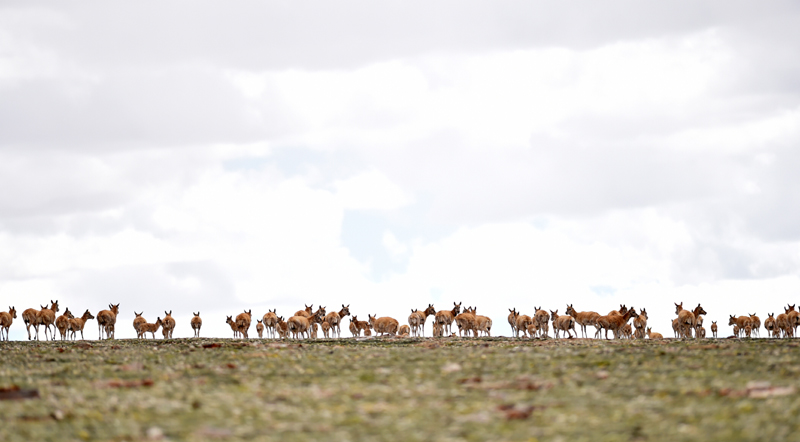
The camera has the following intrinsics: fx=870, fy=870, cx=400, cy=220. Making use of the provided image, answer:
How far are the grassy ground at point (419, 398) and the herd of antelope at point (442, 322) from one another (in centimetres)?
3843

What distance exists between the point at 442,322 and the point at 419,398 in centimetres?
5435

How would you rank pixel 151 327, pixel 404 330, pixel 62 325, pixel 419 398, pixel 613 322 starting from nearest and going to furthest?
1. pixel 419 398
2. pixel 613 322
3. pixel 62 325
4. pixel 151 327
5. pixel 404 330

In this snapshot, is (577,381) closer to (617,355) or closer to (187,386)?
(617,355)

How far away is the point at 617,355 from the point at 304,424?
15.7 metres

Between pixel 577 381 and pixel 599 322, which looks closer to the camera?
pixel 577 381

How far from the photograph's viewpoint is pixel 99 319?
74750 millimetres

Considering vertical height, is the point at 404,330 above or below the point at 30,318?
below

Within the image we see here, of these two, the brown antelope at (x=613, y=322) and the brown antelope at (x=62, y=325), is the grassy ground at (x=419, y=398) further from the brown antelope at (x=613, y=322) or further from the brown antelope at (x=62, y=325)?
the brown antelope at (x=62, y=325)

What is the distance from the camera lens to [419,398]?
21.7 m

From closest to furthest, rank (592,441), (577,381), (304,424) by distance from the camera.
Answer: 1. (592,441)
2. (304,424)
3. (577,381)

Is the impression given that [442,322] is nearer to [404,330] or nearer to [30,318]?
[404,330]

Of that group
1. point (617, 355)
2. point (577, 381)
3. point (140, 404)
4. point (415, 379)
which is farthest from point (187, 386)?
point (617, 355)

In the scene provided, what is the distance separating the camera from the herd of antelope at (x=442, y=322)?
228 feet

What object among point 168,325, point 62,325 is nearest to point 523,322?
point 168,325
